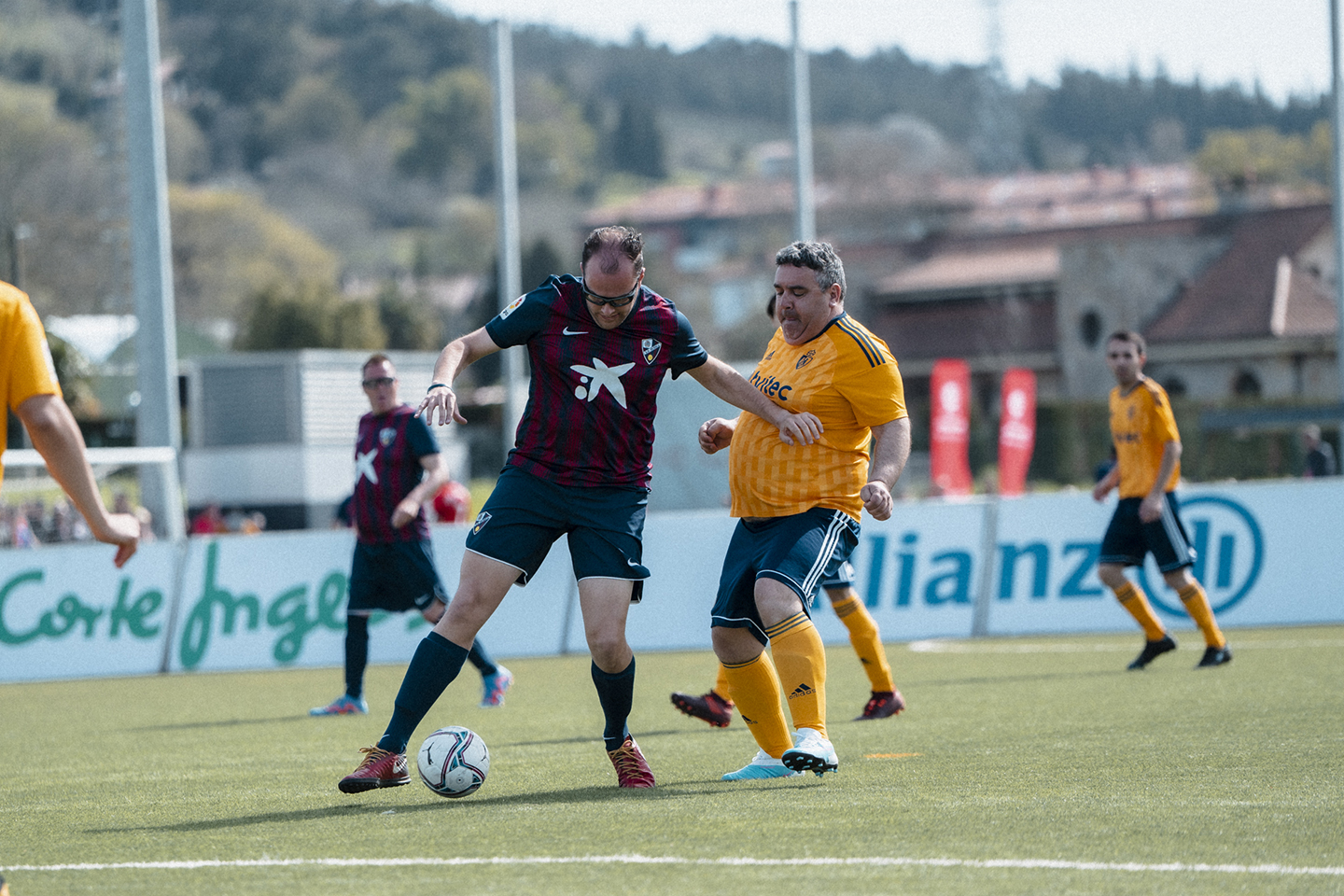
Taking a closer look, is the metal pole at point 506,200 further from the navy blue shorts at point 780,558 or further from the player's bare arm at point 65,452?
the player's bare arm at point 65,452

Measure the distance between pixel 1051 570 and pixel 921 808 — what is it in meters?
9.91

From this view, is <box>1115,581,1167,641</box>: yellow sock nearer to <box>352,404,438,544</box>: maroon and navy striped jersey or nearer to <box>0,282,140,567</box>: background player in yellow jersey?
<box>352,404,438,544</box>: maroon and navy striped jersey

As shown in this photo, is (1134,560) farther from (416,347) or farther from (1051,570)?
(416,347)

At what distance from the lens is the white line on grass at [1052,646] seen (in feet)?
43.4

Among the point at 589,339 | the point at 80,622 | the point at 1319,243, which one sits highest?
the point at 1319,243

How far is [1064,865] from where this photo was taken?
15.5ft

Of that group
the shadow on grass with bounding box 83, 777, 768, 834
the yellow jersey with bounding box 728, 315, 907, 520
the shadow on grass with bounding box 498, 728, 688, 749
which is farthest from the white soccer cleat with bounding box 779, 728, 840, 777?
the shadow on grass with bounding box 498, 728, 688, 749

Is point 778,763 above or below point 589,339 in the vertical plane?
below

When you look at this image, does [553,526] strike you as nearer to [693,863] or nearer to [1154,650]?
[693,863]

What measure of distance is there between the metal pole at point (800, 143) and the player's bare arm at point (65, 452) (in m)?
20.9

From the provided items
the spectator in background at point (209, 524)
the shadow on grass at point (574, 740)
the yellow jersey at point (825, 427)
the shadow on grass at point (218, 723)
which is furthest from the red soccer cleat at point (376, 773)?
the spectator in background at point (209, 524)

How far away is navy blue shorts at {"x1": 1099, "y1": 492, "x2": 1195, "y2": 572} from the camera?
11477 millimetres

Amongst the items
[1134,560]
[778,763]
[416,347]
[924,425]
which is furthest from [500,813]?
[416,347]

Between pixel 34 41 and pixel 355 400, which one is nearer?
pixel 34 41
